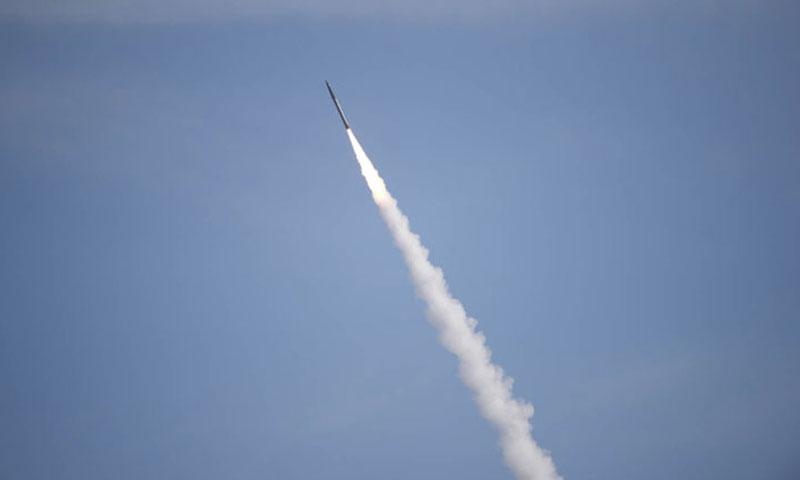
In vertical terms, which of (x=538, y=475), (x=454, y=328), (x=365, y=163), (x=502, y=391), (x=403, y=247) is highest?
(x=365, y=163)

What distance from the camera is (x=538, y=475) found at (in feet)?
186

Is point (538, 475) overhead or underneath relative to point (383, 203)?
underneath

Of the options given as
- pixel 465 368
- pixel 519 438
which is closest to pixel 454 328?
pixel 465 368

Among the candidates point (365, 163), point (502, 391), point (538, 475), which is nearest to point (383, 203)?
point (365, 163)

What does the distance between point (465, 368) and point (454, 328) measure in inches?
109

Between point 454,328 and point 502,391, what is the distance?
4965 millimetres

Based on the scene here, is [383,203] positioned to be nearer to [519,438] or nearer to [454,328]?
[454,328]

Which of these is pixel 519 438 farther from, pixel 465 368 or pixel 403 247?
pixel 403 247

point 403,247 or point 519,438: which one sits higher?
point 403,247

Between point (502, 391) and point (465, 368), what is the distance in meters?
2.57

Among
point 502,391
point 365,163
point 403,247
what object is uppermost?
point 365,163

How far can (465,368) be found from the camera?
57.7m

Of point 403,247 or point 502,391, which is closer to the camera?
point 502,391

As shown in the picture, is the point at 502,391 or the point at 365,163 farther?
the point at 365,163
